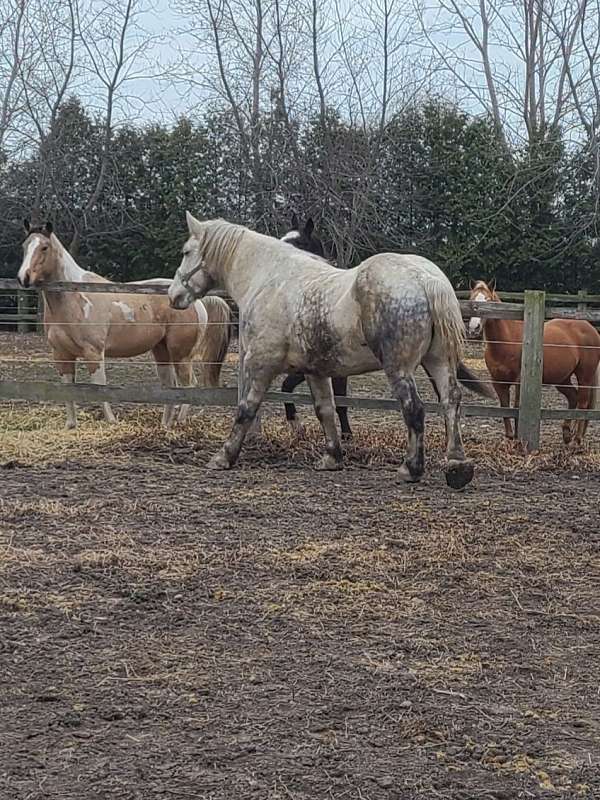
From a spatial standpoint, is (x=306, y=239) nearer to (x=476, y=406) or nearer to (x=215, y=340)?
(x=215, y=340)

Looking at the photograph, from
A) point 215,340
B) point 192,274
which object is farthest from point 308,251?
point 215,340

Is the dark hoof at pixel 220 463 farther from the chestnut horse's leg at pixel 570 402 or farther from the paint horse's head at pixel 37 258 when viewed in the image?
the chestnut horse's leg at pixel 570 402

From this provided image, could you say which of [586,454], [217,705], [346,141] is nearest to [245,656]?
[217,705]

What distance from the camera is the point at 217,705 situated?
8.34 feet

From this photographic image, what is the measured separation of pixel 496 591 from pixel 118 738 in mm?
1812

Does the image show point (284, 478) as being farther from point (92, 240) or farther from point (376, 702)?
point (92, 240)

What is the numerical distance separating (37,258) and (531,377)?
436 centimetres

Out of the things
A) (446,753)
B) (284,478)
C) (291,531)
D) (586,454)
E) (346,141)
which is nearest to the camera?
(446,753)

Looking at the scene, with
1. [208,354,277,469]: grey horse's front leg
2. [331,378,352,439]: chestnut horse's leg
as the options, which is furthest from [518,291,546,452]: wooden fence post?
[208,354,277,469]: grey horse's front leg

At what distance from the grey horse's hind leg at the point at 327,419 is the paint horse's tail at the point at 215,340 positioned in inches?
80.3

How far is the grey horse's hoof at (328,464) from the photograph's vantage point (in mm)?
6363

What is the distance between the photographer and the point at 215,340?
27.6 ft

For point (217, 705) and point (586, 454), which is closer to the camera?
point (217, 705)

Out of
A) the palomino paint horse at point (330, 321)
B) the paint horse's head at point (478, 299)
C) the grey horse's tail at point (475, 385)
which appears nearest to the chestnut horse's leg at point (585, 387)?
the paint horse's head at point (478, 299)
